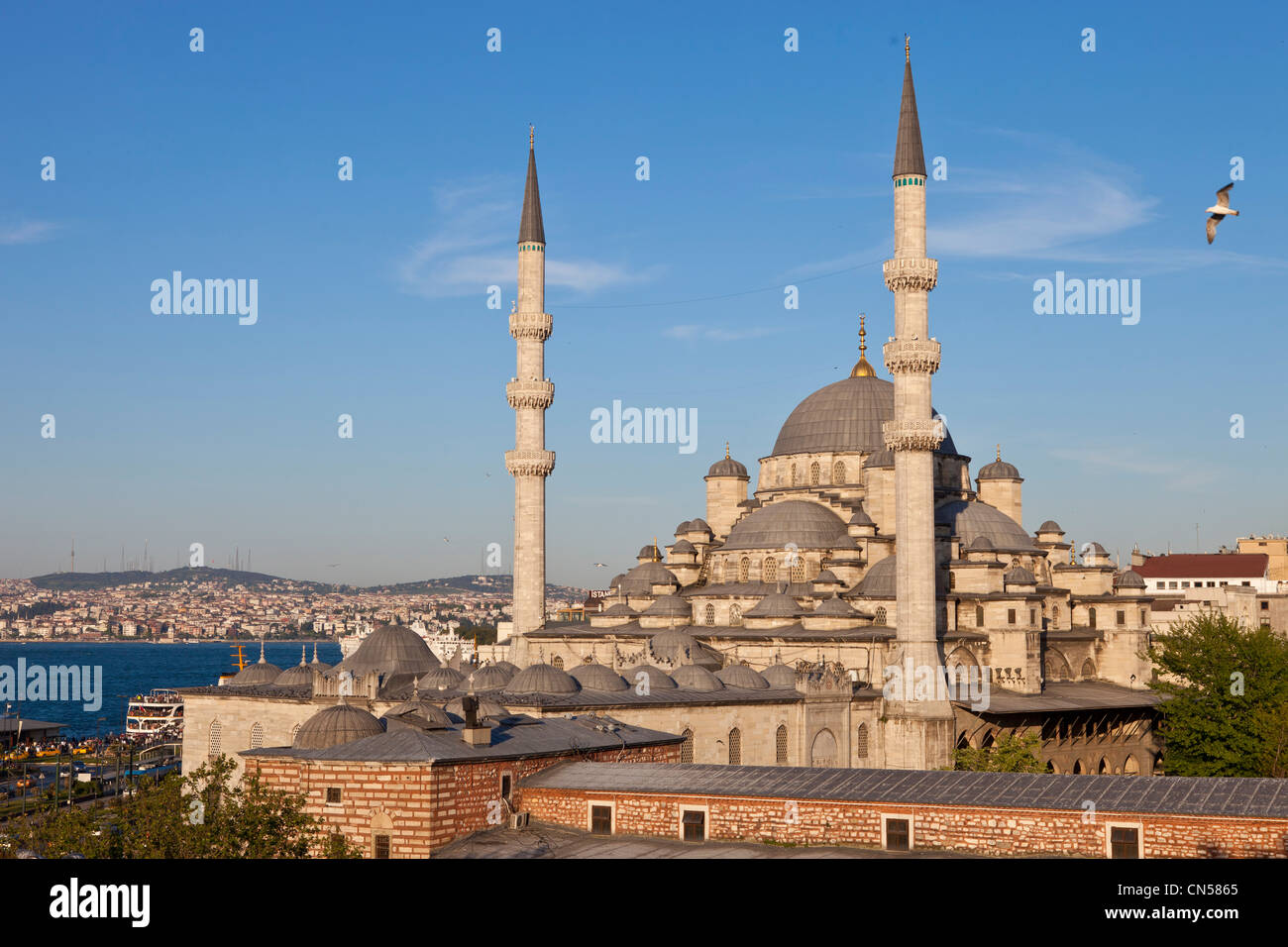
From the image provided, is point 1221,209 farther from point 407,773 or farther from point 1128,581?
point 1128,581

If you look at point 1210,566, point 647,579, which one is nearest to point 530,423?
point 647,579

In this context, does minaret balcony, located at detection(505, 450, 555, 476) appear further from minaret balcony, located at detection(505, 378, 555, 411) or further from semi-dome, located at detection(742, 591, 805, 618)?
semi-dome, located at detection(742, 591, 805, 618)

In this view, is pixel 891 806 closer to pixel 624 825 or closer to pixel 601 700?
pixel 624 825

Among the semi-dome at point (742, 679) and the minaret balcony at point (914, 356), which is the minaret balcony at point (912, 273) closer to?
the minaret balcony at point (914, 356)

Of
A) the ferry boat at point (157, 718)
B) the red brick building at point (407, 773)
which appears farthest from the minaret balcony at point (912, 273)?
the ferry boat at point (157, 718)

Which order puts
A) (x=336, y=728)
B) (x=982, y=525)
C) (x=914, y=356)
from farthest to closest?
1. (x=982, y=525)
2. (x=914, y=356)
3. (x=336, y=728)

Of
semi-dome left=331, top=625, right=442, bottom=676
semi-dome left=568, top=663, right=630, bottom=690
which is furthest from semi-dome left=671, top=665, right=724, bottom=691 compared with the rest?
semi-dome left=331, top=625, right=442, bottom=676
